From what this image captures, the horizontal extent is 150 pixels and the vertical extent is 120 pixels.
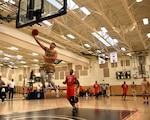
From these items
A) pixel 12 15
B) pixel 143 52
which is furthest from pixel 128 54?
pixel 12 15

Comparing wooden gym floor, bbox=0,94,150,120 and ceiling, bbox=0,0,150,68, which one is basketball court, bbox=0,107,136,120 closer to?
wooden gym floor, bbox=0,94,150,120

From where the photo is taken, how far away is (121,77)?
22.0 metres

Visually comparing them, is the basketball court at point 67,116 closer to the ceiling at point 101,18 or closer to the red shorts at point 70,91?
the red shorts at point 70,91

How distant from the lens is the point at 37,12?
17.3 ft

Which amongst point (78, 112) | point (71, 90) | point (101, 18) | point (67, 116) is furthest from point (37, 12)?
point (101, 18)

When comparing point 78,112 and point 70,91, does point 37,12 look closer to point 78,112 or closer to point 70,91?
point 70,91

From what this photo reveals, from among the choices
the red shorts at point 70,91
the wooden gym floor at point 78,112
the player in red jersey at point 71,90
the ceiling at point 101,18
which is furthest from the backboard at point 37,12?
the ceiling at point 101,18

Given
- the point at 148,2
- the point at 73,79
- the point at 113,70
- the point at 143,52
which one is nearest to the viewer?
the point at 73,79

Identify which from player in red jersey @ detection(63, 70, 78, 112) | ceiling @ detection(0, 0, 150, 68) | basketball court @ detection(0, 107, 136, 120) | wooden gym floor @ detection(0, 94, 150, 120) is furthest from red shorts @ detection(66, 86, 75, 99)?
ceiling @ detection(0, 0, 150, 68)

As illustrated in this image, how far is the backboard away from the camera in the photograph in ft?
17.3

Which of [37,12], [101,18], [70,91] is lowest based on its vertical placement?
[70,91]

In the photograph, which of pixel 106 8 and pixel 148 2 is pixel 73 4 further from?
pixel 148 2

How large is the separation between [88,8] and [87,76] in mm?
14676

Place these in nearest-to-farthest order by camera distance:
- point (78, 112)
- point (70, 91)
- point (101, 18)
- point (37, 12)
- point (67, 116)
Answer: point (37, 12)
point (67, 116)
point (78, 112)
point (70, 91)
point (101, 18)
